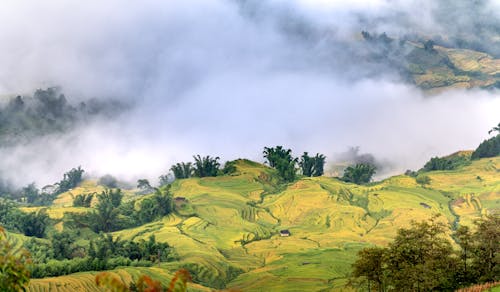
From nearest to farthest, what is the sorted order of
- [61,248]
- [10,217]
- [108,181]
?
1. [61,248]
2. [10,217]
3. [108,181]

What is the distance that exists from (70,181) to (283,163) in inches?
1927

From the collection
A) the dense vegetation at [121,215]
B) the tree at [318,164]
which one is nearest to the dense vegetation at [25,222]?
the dense vegetation at [121,215]

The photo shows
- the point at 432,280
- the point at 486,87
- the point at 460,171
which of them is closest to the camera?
the point at 432,280

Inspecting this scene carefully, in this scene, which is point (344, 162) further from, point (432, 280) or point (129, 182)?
point (432, 280)

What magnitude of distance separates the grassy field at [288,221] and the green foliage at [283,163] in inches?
81.9

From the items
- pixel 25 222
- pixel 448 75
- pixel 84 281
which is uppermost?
pixel 448 75

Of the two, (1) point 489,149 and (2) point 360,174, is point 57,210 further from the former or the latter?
(1) point 489,149

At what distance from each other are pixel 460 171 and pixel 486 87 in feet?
319

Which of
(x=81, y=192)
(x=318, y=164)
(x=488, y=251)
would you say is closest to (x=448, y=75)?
(x=318, y=164)

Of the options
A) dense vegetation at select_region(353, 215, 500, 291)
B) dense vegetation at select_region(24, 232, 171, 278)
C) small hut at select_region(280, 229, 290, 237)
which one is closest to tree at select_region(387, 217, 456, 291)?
dense vegetation at select_region(353, 215, 500, 291)

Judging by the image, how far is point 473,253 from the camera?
31.6 meters

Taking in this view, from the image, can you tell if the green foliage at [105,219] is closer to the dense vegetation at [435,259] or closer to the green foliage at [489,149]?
the dense vegetation at [435,259]

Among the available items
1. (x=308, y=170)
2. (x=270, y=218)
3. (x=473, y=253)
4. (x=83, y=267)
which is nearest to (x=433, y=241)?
(x=473, y=253)

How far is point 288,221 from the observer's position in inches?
2985
